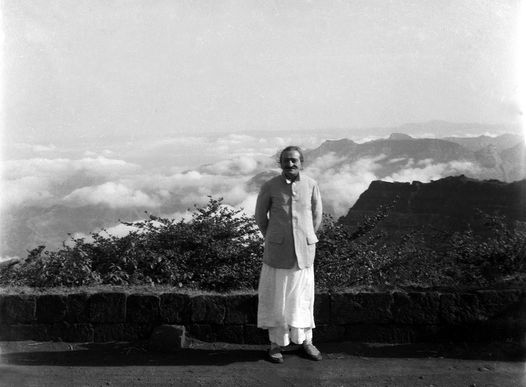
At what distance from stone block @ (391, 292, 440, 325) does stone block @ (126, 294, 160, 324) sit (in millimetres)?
2146

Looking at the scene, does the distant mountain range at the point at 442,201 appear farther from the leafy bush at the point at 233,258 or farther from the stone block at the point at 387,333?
the stone block at the point at 387,333

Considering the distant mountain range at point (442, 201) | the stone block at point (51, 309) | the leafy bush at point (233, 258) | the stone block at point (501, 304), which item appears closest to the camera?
the stone block at point (501, 304)

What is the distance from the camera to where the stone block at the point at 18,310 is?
18.3 feet

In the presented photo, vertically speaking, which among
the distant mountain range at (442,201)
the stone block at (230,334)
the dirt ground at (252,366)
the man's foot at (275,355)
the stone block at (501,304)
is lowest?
the dirt ground at (252,366)

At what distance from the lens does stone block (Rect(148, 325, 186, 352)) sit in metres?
5.36

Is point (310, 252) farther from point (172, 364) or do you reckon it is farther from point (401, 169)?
point (401, 169)

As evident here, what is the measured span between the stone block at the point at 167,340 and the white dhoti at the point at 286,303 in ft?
2.57

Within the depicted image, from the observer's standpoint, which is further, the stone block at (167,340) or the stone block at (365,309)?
the stone block at (365,309)

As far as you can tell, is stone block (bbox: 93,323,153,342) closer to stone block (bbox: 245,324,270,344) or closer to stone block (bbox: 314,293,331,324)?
stone block (bbox: 245,324,270,344)

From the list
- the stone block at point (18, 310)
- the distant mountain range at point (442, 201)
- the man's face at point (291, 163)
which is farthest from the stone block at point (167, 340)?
the distant mountain range at point (442, 201)

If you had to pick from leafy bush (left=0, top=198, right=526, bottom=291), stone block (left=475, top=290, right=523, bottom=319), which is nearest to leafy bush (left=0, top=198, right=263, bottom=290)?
leafy bush (left=0, top=198, right=526, bottom=291)

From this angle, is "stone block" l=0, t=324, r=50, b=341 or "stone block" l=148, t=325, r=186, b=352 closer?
"stone block" l=148, t=325, r=186, b=352

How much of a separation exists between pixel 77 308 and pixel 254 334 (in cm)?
163

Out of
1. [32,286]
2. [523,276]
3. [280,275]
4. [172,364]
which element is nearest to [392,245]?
[523,276]
